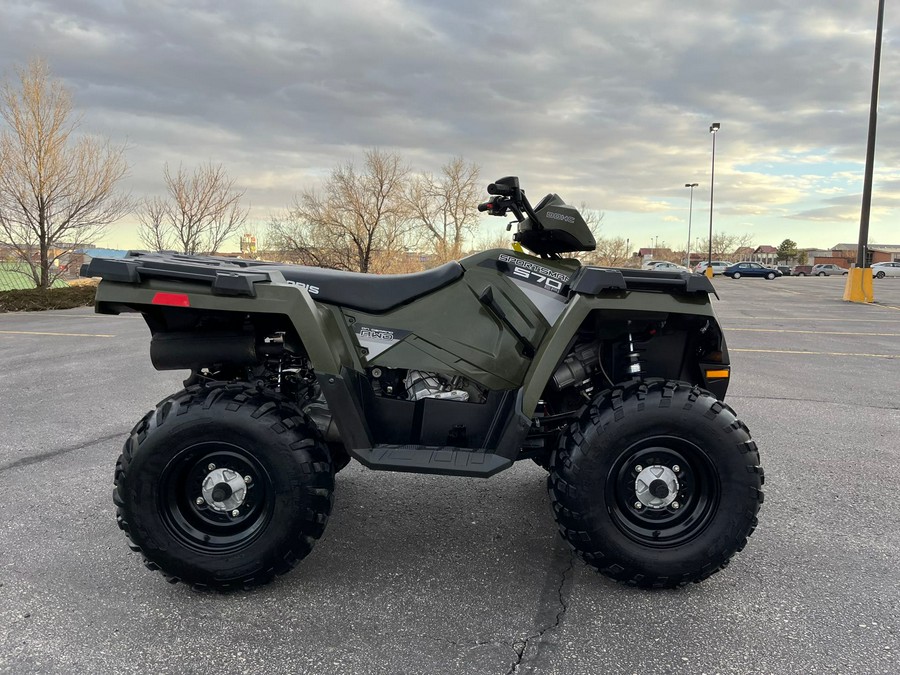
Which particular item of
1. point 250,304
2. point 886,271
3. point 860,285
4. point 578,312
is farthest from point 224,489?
point 886,271

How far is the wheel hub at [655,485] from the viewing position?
2689 millimetres

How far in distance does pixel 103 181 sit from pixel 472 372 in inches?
829

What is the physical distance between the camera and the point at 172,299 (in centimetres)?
259

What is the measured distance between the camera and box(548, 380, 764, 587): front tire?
2.62 meters

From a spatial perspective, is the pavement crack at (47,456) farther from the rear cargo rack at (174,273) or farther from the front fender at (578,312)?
the front fender at (578,312)

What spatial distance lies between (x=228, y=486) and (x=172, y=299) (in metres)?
0.86

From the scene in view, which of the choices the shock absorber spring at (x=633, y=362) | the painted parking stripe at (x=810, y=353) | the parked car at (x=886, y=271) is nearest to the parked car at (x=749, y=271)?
the parked car at (x=886, y=271)

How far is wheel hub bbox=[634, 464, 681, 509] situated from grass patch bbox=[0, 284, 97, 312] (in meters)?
18.0

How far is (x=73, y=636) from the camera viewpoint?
7.73 ft

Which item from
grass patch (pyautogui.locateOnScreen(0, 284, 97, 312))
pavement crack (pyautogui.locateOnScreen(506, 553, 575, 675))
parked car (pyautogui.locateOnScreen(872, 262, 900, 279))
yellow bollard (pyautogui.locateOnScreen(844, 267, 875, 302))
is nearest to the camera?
pavement crack (pyautogui.locateOnScreen(506, 553, 575, 675))

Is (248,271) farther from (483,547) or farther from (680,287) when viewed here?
(680,287)

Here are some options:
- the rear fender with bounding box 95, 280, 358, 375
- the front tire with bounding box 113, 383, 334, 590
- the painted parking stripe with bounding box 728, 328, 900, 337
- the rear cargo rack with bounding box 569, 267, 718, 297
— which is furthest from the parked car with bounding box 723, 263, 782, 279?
the front tire with bounding box 113, 383, 334, 590

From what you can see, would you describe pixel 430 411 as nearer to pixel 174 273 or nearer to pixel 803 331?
pixel 174 273

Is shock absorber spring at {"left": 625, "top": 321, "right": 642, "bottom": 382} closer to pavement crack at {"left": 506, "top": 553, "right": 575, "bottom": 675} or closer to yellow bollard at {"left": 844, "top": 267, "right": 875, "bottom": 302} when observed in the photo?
pavement crack at {"left": 506, "top": 553, "right": 575, "bottom": 675}
